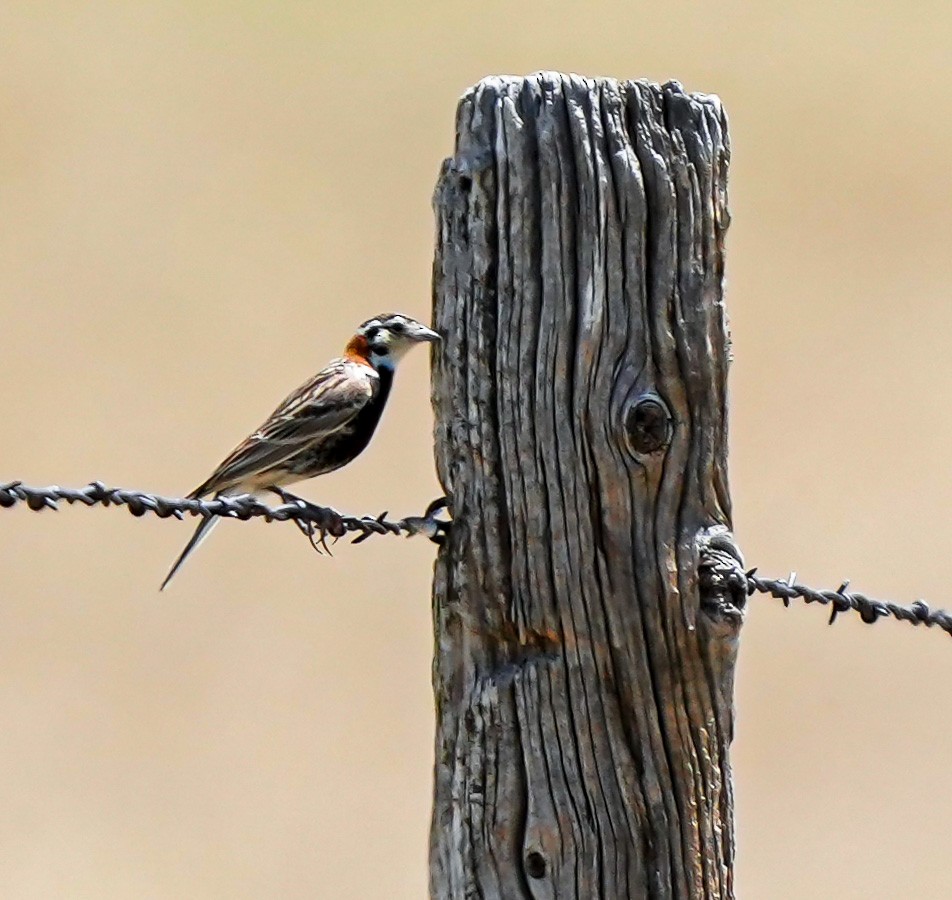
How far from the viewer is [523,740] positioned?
300 centimetres

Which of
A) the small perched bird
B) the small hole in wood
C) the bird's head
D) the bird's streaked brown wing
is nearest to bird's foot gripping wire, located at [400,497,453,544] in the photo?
the small hole in wood

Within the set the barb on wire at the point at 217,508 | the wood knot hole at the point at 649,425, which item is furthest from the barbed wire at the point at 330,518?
the wood knot hole at the point at 649,425

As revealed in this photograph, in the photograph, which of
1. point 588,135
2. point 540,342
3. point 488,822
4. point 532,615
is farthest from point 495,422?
point 488,822

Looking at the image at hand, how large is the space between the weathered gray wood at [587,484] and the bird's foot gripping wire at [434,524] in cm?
6

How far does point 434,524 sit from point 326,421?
8.11 ft

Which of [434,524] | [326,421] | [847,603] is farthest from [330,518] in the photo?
[326,421]

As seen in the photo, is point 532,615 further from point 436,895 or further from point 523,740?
point 436,895

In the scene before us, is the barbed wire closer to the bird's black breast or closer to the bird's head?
the bird's head

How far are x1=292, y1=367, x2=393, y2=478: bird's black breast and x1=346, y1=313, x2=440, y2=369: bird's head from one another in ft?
0.17

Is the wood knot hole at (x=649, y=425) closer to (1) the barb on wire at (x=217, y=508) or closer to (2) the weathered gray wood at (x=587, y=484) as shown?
(2) the weathered gray wood at (x=587, y=484)

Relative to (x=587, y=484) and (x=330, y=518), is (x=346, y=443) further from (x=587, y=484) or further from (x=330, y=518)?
(x=587, y=484)

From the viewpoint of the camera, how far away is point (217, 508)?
11.1 ft

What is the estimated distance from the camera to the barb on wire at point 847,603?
3.46 metres

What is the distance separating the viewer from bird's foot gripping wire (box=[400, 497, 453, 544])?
3.10 meters
